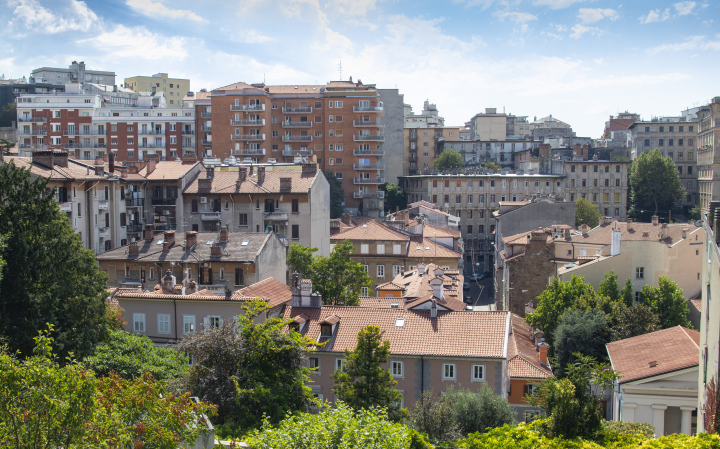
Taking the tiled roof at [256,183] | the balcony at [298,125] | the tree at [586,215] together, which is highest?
the balcony at [298,125]

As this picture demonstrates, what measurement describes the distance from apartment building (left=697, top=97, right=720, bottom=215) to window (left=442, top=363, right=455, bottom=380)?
7744cm

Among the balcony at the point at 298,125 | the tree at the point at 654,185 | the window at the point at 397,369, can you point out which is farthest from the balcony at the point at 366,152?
the window at the point at 397,369

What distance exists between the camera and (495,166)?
11381 cm

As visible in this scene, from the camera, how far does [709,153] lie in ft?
346

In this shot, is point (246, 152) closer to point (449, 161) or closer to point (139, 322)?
point (449, 161)

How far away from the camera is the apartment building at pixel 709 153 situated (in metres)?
103

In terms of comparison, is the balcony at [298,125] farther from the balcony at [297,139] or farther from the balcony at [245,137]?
the balcony at [245,137]

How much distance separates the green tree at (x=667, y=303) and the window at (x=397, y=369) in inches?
685

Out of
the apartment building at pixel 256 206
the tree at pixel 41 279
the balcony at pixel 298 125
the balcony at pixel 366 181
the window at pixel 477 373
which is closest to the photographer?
the tree at pixel 41 279

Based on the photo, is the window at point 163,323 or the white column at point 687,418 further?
the window at point 163,323

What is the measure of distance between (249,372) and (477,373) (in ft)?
41.8

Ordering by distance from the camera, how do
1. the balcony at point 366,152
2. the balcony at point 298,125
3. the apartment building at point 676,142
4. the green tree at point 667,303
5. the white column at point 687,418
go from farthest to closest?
the apartment building at point 676,142
the balcony at point 298,125
the balcony at point 366,152
the green tree at point 667,303
the white column at point 687,418

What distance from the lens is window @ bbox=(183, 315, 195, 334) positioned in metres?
35.1

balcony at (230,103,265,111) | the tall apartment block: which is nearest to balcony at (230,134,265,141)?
the tall apartment block
